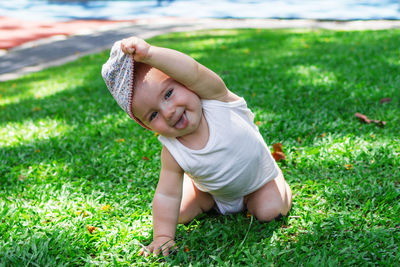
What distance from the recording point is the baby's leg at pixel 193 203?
221cm

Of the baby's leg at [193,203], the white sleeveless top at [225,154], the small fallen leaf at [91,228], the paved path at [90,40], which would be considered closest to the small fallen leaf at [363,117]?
the white sleeveless top at [225,154]

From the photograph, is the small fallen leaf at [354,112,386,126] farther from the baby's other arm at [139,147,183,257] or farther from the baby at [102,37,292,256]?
the baby's other arm at [139,147,183,257]

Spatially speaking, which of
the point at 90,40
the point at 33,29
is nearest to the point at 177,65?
the point at 90,40

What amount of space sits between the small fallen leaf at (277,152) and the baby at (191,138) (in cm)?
55

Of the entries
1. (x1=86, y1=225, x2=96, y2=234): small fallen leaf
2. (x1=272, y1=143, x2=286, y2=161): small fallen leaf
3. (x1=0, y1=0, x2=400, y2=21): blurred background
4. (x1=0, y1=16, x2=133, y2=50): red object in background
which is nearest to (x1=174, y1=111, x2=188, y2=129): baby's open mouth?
(x1=86, y1=225, x2=96, y2=234): small fallen leaf

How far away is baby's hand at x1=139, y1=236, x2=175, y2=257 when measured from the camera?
1.93 meters

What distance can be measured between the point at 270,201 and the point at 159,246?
2.03ft

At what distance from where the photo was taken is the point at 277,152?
2.81 meters

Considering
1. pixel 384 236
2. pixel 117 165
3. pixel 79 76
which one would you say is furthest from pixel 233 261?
pixel 79 76

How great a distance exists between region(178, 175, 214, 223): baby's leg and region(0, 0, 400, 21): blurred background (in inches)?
465

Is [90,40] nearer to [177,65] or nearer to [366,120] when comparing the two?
[366,120]

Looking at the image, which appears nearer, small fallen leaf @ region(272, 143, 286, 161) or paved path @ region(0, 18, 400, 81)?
small fallen leaf @ region(272, 143, 286, 161)

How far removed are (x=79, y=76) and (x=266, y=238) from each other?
192 inches

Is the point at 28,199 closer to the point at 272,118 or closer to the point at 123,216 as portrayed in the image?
the point at 123,216
